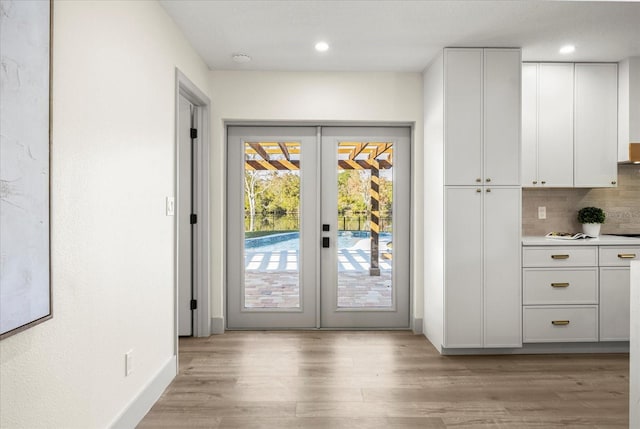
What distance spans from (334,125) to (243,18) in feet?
4.92

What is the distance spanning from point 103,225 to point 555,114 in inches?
141

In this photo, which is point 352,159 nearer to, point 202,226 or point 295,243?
point 295,243

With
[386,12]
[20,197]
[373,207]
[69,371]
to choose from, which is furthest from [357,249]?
[20,197]

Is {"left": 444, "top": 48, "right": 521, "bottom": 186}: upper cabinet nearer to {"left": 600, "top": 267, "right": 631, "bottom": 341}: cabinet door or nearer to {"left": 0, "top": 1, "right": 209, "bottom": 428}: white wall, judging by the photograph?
{"left": 600, "top": 267, "right": 631, "bottom": 341}: cabinet door

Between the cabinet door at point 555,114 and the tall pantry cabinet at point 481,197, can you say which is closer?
the tall pantry cabinet at point 481,197

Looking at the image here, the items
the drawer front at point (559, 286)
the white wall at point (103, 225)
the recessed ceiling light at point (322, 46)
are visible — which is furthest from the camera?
the drawer front at point (559, 286)

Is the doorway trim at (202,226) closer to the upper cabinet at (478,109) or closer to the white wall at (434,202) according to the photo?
the white wall at (434,202)

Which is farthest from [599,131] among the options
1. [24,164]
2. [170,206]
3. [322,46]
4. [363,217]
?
[24,164]

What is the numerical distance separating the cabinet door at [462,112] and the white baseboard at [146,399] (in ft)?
8.11

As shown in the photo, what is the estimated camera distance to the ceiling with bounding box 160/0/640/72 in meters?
2.76

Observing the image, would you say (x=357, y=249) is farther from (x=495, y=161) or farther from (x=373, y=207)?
(x=495, y=161)

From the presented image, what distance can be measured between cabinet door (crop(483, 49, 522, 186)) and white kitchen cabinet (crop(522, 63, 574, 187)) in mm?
313

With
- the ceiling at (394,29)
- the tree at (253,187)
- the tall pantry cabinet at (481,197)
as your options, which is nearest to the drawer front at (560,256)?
the tall pantry cabinet at (481,197)

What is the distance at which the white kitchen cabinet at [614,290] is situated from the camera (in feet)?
11.5
